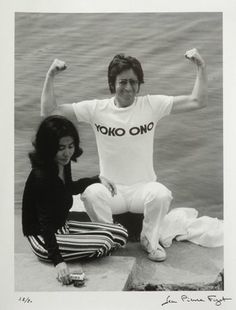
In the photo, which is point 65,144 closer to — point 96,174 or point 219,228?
point 96,174

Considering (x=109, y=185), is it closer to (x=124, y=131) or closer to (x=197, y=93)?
(x=124, y=131)

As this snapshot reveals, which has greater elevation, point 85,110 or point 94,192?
point 85,110

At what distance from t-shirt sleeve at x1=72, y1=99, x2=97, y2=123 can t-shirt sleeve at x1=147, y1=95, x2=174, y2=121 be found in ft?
0.32

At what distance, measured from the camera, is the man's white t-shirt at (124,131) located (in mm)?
840

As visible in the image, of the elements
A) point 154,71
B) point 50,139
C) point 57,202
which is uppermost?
point 154,71

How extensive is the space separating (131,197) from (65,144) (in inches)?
5.6

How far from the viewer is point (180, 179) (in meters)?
0.84

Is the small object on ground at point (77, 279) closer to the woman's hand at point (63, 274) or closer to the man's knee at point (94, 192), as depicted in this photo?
the woman's hand at point (63, 274)

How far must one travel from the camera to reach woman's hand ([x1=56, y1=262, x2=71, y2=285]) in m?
0.81

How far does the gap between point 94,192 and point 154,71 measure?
0.75ft

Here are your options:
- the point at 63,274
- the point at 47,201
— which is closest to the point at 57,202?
the point at 47,201

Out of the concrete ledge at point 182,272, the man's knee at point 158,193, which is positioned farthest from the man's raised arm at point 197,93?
the concrete ledge at point 182,272

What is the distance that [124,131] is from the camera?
842mm
